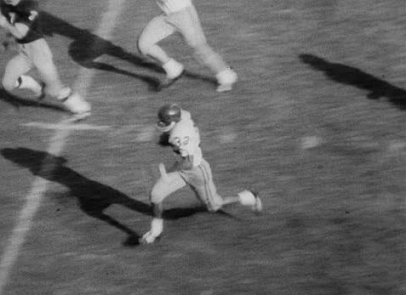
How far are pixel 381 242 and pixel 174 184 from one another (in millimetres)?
2137

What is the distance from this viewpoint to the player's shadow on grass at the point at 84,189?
1229 centimetres

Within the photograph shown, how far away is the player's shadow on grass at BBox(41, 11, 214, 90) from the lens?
48.5ft

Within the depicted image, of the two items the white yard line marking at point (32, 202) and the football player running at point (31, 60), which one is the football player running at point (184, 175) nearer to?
the white yard line marking at point (32, 202)

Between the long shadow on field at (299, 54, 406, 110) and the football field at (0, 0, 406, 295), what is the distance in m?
0.02

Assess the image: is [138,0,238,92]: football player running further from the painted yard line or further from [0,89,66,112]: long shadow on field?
[0,89,66,112]: long shadow on field

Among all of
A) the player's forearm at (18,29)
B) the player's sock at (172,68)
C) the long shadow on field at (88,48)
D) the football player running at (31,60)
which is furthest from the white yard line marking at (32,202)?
the player's forearm at (18,29)

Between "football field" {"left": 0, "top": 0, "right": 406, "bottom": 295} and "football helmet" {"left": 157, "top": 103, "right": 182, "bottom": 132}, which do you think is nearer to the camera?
"football helmet" {"left": 157, "top": 103, "right": 182, "bottom": 132}

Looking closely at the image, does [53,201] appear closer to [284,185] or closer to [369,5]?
[284,185]

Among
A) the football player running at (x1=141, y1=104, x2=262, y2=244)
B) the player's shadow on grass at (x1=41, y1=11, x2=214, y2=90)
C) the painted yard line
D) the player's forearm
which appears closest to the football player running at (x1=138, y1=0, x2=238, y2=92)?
the player's shadow on grass at (x1=41, y1=11, x2=214, y2=90)

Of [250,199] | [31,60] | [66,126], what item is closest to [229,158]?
[250,199]

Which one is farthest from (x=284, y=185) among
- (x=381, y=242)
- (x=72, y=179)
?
(x=72, y=179)

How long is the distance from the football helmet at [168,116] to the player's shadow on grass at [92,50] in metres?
3.30

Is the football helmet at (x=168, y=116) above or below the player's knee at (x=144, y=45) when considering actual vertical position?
above

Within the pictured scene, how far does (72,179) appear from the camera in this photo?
1302 centimetres
